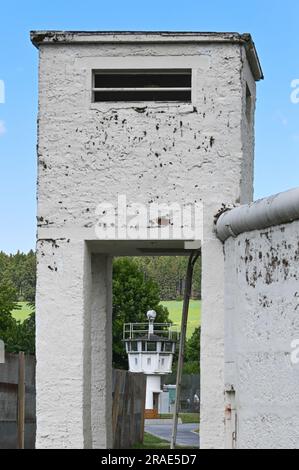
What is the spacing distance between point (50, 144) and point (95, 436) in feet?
15.6

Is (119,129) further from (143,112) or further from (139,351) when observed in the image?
(139,351)

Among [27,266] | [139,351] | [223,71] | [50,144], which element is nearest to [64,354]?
[50,144]

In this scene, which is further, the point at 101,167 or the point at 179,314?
the point at 179,314

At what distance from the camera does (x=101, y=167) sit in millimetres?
15266

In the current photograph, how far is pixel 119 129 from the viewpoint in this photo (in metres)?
15.3

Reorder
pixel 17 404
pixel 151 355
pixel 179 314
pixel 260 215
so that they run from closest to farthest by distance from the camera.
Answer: pixel 260 215 < pixel 17 404 < pixel 151 355 < pixel 179 314

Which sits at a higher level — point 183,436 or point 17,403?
point 17,403

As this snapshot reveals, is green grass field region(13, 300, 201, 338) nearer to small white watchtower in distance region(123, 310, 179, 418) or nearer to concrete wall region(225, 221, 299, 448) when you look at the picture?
small white watchtower in distance region(123, 310, 179, 418)

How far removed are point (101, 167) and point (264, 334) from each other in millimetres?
3648

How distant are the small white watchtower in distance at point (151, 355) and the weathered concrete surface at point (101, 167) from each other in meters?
50.3

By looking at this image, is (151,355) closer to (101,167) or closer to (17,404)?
(17,404)

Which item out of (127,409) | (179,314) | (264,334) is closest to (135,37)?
(264,334)

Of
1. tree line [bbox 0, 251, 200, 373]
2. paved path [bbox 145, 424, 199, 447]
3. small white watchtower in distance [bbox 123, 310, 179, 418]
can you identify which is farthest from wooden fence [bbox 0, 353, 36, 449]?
tree line [bbox 0, 251, 200, 373]

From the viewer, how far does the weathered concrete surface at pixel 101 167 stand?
15.0 meters
